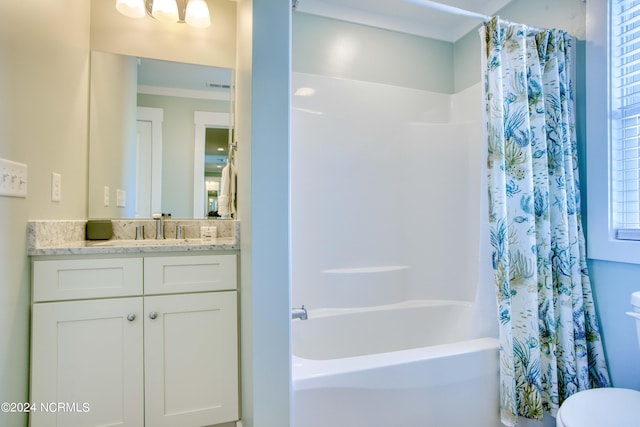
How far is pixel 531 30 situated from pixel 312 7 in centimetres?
133

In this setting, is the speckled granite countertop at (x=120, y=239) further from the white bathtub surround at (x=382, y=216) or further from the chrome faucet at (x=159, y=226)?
the white bathtub surround at (x=382, y=216)

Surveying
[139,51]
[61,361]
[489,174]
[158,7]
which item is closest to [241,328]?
[61,361]

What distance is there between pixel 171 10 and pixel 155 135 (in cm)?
76

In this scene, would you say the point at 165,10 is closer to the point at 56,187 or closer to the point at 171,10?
the point at 171,10

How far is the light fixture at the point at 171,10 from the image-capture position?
1.79 meters

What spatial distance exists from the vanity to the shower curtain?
1258 millimetres

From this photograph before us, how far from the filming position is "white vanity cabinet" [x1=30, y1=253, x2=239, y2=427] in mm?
1252

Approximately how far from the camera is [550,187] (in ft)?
4.81

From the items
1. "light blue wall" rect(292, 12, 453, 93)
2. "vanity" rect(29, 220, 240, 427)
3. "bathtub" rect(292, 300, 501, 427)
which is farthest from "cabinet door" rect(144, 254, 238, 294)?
"light blue wall" rect(292, 12, 453, 93)

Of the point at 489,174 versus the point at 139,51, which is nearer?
the point at 489,174

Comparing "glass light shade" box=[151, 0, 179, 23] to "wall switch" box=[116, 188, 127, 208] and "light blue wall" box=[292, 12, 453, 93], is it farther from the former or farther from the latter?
"wall switch" box=[116, 188, 127, 208]

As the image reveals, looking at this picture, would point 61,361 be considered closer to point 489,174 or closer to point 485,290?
point 485,290

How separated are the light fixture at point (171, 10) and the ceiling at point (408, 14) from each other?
614 millimetres

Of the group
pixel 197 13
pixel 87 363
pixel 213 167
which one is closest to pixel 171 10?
pixel 197 13
